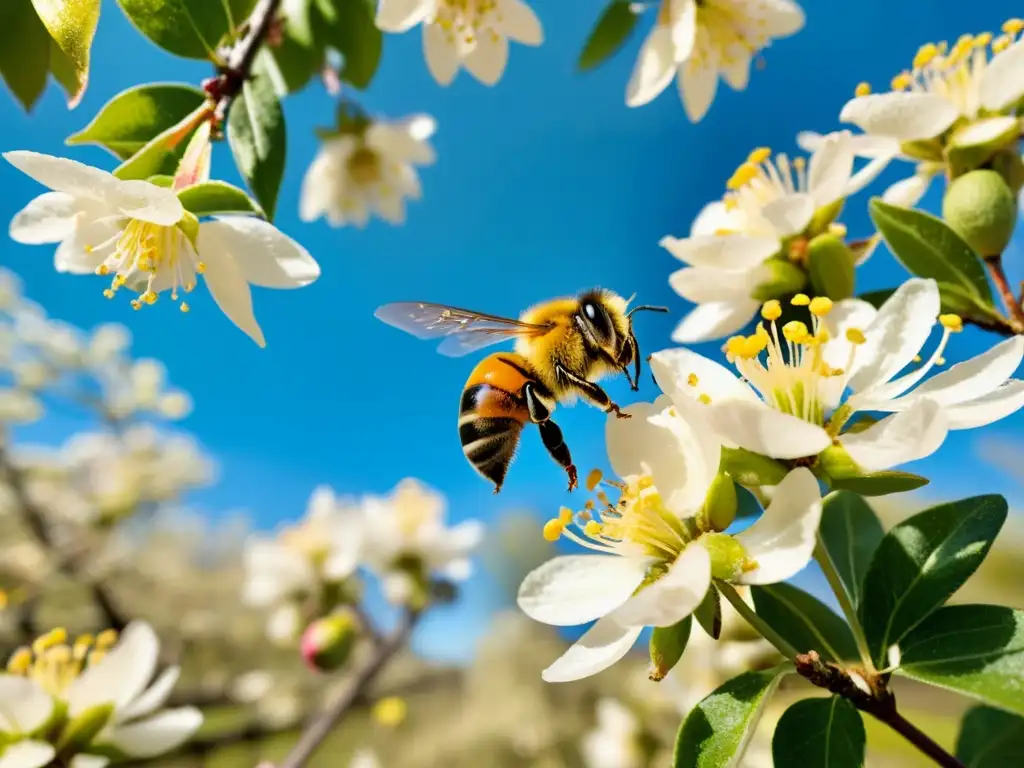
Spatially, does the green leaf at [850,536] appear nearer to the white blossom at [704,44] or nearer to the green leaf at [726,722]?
the green leaf at [726,722]

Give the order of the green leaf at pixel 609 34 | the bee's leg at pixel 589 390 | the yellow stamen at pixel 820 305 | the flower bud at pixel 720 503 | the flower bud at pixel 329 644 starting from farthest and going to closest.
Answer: the flower bud at pixel 329 644
the green leaf at pixel 609 34
the bee's leg at pixel 589 390
the yellow stamen at pixel 820 305
the flower bud at pixel 720 503

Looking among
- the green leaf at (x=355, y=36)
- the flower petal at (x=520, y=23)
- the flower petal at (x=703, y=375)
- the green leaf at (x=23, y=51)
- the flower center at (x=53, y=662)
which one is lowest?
the flower petal at (x=703, y=375)

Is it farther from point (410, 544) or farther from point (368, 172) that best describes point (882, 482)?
point (410, 544)

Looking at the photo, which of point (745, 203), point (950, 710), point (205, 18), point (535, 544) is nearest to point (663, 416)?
point (745, 203)

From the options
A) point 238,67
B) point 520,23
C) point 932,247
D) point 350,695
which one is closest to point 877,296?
point 932,247

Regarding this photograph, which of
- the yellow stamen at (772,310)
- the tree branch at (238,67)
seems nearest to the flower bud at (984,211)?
the yellow stamen at (772,310)

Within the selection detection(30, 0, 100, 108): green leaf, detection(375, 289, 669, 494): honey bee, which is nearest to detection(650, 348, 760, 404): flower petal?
detection(375, 289, 669, 494): honey bee
